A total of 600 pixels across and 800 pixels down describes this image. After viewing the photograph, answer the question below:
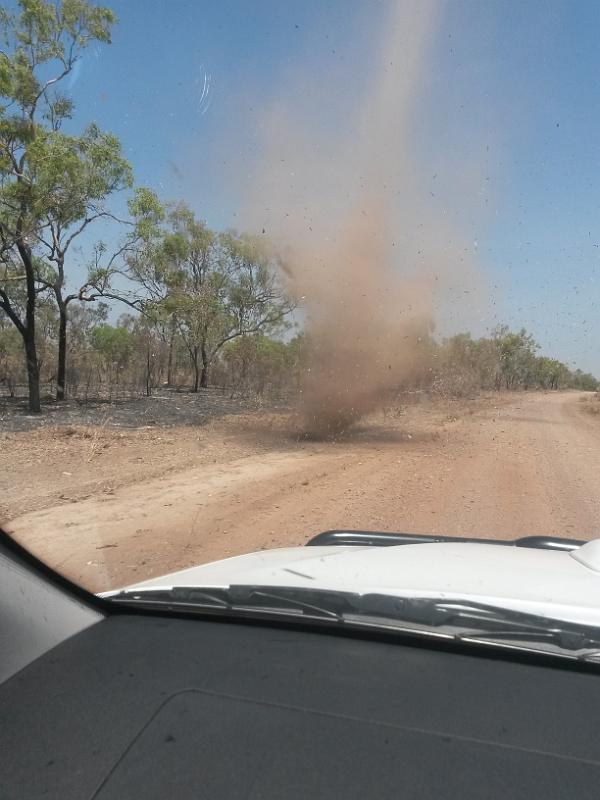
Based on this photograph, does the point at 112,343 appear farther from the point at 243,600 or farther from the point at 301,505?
the point at 243,600

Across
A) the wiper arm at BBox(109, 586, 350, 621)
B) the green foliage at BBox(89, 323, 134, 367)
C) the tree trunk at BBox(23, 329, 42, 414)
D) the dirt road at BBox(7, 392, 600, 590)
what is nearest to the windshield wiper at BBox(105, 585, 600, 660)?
the wiper arm at BBox(109, 586, 350, 621)

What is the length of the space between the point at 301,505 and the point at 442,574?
18.1 feet

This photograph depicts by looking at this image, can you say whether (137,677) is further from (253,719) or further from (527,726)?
(527,726)

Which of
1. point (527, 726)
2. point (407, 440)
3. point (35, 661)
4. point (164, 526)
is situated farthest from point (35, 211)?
point (527, 726)

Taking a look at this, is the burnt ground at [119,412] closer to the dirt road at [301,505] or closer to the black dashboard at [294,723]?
the dirt road at [301,505]

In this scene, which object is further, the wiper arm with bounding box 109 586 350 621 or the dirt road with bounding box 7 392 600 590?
the dirt road with bounding box 7 392 600 590

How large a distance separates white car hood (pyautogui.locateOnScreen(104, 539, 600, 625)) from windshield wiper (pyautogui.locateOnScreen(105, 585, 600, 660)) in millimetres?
46

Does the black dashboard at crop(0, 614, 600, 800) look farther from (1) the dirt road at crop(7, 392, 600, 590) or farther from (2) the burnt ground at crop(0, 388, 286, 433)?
(2) the burnt ground at crop(0, 388, 286, 433)

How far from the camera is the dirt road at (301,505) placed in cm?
643

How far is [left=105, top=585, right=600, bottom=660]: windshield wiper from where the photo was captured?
2287mm

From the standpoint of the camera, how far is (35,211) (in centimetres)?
1689

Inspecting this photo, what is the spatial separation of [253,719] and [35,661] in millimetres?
929

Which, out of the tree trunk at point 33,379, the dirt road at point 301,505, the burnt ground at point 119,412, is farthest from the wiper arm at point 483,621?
the tree trunk at point 33,379

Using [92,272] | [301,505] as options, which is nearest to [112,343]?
[92,272]
